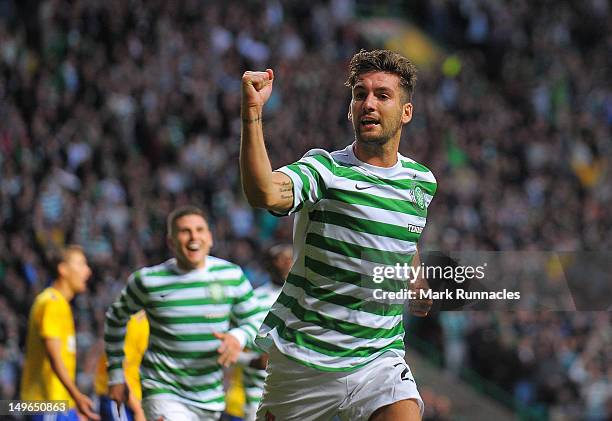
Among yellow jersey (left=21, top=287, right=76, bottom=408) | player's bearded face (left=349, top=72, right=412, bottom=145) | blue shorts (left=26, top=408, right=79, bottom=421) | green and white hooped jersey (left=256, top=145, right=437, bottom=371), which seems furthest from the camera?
blue shorts (left=26, top=408, right=79, bottom=421)

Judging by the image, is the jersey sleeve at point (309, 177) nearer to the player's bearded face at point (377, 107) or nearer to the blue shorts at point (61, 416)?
the player's bearded face at point (377, 107)

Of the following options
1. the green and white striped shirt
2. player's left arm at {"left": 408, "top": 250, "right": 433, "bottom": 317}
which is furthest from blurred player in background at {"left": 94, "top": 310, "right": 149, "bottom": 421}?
player's left arm at {"left": 408, "top": 250, "right": 433, "bottom": 317}

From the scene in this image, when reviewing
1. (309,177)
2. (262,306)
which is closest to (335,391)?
(309,177)

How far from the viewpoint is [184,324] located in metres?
7.28

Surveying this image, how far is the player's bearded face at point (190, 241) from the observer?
7477 mm

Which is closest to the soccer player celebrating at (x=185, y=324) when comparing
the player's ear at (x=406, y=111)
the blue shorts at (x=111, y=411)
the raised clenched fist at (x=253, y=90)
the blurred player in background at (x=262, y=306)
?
the blue shorts at (x=111, y=411)

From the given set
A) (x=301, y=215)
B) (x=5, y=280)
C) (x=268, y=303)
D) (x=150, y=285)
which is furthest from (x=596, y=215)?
(x=301, y=215)

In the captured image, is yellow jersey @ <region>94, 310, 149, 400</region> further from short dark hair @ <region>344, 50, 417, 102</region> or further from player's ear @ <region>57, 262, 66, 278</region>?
short dark hair @ <region>344, 50, 417, 102</region>

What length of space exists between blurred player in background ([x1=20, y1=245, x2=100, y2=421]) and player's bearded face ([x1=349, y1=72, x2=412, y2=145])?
11.9 ft

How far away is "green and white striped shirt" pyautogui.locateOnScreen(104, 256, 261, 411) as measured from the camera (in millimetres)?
7250

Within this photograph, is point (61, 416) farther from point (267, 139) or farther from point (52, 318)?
point (267, 139)

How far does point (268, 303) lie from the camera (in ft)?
27.6

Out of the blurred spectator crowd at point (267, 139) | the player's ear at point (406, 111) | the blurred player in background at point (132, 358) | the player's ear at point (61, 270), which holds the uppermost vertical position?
the blurred spectator crowd at point (267, 139)

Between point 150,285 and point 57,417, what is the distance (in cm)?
148
